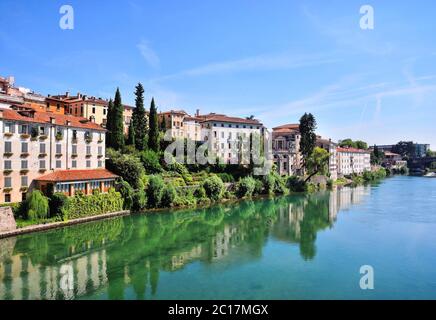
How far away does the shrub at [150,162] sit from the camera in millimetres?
37875

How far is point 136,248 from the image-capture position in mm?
21031

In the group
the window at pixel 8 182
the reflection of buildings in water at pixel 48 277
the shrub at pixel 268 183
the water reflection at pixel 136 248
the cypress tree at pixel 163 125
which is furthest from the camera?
the cypress tree at pixel 163 125

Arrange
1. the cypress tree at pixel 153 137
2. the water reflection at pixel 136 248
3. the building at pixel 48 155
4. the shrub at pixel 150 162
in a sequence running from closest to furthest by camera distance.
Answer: the water reflection at pixel 136 248 < the building at pixel 48 155 < the shrub at pixel 150 162 < the cypress tree at pixel 153 137

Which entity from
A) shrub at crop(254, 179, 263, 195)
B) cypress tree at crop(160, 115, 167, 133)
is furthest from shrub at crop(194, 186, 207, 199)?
cypress tree at crop(160, 115, 167, 133)

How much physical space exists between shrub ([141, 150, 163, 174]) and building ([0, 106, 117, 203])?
19.3 feet

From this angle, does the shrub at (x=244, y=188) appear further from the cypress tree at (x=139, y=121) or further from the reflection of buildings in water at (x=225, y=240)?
the reflection of buildings in water at (x=225, y=240)

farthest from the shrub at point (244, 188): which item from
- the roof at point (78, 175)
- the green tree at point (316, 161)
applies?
the roof at point (78, 175)

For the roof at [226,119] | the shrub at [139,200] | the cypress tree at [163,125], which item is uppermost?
the roof at [226,119]

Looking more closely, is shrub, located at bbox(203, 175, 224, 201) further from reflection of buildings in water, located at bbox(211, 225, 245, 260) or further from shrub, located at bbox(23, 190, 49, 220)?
shrub, located at bbox(23, 190, 49, 220)

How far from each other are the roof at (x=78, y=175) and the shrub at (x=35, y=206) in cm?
192

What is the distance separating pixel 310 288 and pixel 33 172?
70.3ft

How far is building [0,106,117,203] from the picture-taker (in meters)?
24.4

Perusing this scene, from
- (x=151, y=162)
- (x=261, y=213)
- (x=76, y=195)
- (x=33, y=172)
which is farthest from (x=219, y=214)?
(x=33, y=172)

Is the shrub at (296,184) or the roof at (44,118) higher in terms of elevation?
the roof at (44,118)
